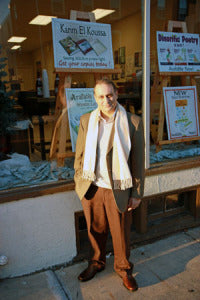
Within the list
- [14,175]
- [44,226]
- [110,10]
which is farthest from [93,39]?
[44,226]

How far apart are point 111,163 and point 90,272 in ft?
3.77

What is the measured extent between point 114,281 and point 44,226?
87 centimetres

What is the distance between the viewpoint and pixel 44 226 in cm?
282

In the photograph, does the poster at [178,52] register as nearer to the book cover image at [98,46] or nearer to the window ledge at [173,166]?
the book cover image at [98,46]

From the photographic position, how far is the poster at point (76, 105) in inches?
124

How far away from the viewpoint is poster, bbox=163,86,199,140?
12.0 feet

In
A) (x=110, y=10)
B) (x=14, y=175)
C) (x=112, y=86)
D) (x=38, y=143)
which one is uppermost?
(x=110, y=10)

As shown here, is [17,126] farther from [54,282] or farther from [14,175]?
[54,282]

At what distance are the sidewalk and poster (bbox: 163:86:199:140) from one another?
4.90 ft

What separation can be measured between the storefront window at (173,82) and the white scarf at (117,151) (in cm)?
126

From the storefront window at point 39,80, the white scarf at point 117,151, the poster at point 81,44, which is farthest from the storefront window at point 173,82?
the white scarf at point 117,151

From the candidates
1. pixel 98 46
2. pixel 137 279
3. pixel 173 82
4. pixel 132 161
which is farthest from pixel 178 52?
pixel 137 279

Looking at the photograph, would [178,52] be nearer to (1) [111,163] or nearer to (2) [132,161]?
(2) [132,161]

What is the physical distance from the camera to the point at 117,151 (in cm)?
228
